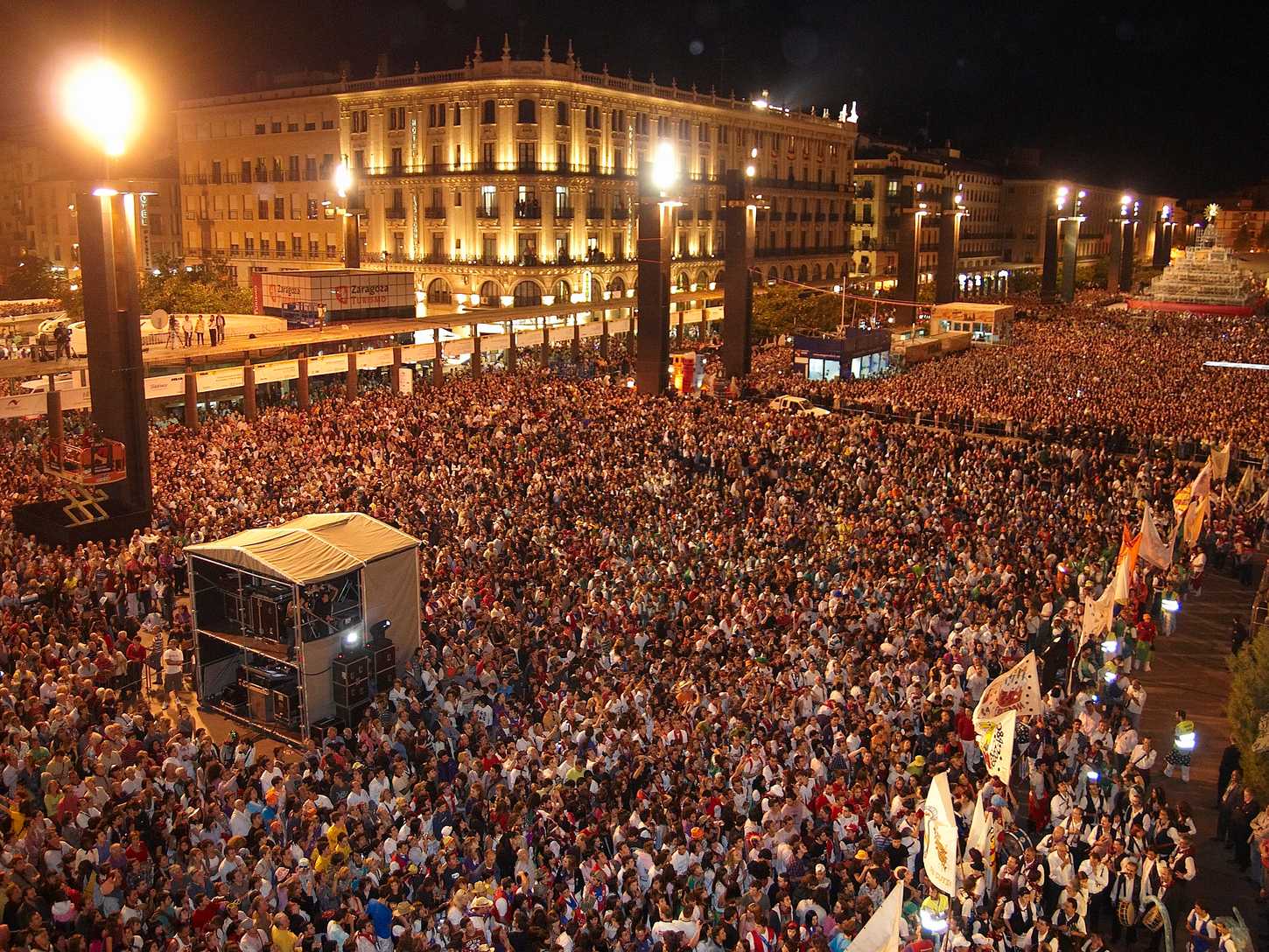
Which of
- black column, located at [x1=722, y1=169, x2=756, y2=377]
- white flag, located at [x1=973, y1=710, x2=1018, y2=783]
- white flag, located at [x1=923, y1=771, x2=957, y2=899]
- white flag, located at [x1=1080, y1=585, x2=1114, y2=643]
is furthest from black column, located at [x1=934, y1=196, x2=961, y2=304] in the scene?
white flag, located at [x1=923, y1=771, x2=957, y2=899]

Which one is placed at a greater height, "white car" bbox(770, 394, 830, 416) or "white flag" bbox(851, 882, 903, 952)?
"white car" bbox(770, 394, 830, 416)

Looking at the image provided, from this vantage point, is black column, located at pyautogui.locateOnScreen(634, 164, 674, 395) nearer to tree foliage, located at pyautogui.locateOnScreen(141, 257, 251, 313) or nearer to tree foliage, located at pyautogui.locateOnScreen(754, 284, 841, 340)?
tree foliage, located at pyautogui.locateOnScreen(754, 284, 841, 340)

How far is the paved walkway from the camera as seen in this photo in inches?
443

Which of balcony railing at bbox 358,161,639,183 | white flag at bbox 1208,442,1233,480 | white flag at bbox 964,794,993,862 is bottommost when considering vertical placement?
white flag at bbox 964,794,993,862

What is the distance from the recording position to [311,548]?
14344mm

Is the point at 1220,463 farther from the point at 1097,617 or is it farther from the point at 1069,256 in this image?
the point at 1069,256

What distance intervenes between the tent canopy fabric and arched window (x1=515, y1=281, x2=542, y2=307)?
4047 cm

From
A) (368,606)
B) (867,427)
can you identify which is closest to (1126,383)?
(867,427)

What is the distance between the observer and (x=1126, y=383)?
32.7m

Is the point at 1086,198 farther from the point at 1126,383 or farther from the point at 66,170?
the point at 66,170

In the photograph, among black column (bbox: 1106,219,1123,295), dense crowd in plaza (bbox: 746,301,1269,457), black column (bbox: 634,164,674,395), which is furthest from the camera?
black column (bbox: 1106,219,1123,295)

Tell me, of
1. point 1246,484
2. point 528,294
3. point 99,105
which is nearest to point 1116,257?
point 528,294

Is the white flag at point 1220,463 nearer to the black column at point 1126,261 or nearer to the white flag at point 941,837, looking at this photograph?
the white flag at point 941,837

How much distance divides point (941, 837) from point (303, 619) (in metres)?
8.23
